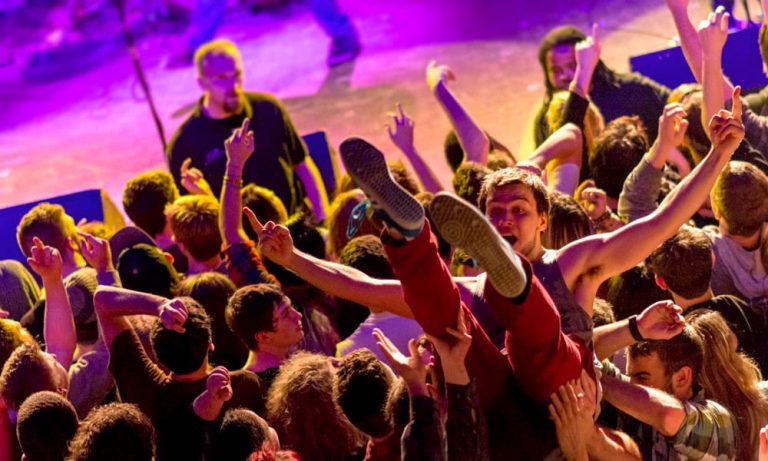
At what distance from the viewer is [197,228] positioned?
3904 mm

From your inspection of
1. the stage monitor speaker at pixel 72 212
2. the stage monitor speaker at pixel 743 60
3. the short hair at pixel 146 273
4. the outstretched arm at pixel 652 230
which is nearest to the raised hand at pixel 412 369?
the outstretched arm at pixel 652 230

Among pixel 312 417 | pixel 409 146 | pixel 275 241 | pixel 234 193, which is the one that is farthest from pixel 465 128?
pixel 312 417

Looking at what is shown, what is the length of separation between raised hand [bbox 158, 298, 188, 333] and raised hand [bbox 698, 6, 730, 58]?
196 centimetres

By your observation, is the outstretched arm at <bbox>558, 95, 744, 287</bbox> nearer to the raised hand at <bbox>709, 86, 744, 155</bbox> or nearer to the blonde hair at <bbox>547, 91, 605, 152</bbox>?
the raised hand at <bbox>709, 86, 744, 155</bbox>

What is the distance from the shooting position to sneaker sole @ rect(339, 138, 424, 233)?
2195 mm

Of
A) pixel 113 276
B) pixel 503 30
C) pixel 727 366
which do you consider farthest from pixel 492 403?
pixel 503 30

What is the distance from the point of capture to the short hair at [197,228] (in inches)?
154

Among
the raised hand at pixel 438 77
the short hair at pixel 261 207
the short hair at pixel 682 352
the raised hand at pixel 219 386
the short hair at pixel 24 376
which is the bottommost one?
the short hair at pixel 682 352

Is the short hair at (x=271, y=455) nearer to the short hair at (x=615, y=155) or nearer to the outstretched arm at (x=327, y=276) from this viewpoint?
the outstretched arm at (x=327, y=276)

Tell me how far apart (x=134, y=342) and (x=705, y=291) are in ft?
5.46

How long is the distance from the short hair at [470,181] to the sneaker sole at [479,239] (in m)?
1.62

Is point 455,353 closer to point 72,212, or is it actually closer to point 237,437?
point 237,437

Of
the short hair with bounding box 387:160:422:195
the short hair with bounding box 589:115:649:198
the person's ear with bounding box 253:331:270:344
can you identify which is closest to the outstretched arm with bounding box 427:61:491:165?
the short hair with bounding box 387:160:422:195

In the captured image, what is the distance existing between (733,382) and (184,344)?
1416mm
